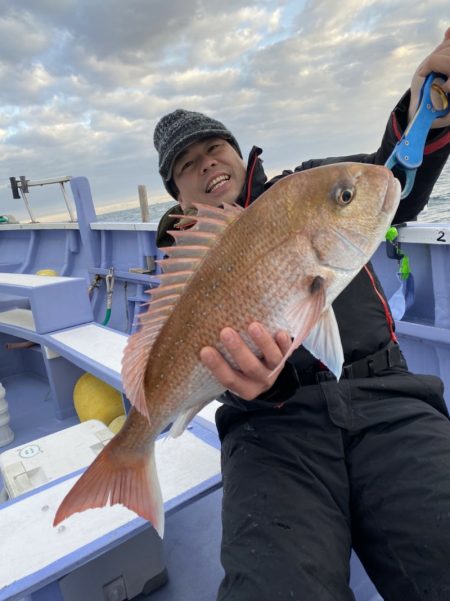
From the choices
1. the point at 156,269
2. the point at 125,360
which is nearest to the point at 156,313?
the point at 125,360

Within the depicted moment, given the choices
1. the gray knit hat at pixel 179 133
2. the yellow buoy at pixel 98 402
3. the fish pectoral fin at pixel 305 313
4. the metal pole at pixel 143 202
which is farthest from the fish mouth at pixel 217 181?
the metal pole at pixel 143 202

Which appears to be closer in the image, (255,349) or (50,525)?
(255,349)

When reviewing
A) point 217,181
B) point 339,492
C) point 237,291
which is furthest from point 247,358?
point 217,181

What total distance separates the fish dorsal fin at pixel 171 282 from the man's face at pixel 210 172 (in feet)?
3.16

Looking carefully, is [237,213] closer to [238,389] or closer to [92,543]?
[238,389]

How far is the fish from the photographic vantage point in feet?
4.64

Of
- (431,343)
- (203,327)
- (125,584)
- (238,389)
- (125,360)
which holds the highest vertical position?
(203,327)

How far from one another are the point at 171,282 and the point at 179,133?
51.9 inches

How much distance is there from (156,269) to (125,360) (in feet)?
14.0

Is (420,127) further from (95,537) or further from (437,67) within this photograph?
(95,537)

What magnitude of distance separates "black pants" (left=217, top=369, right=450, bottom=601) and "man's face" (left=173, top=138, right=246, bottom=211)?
3.99ft

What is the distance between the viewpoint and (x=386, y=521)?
1.58 m

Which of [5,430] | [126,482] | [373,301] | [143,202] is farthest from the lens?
[143,202]

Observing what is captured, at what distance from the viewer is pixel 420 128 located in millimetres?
1812
